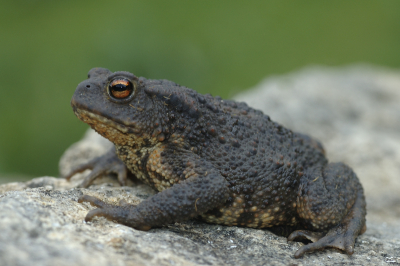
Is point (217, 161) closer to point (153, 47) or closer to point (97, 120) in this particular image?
point (97, 120)

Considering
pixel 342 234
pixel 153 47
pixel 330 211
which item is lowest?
pixel 342 234

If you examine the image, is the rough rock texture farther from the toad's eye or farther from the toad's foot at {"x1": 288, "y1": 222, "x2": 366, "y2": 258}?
the toad's eye

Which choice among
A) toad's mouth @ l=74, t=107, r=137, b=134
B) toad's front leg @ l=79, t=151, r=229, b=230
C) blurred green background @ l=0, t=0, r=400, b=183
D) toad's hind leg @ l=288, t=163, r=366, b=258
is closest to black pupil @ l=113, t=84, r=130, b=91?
toad's mouth @ l=74, t=107, r=137, b=134

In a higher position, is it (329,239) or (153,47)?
(153,47)

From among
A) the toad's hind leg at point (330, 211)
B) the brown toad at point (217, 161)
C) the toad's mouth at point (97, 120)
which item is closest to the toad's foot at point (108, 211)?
the brown toad at point (217, 161)

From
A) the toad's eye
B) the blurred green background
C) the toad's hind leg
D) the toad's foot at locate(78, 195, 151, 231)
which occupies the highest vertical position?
the blurred green background

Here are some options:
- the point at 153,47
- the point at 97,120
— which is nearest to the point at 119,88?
the point at 97,120
